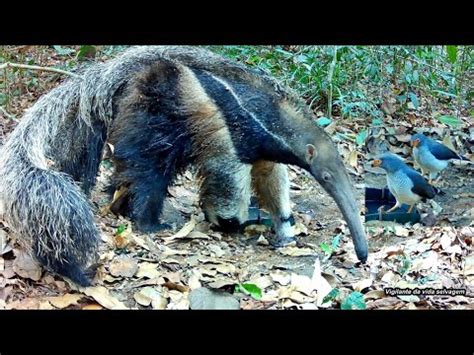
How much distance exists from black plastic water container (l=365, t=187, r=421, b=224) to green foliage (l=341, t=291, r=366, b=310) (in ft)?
1.19

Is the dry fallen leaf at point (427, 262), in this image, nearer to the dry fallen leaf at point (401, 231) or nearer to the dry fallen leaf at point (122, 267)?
the dry fallen leaf at point (401, 231)

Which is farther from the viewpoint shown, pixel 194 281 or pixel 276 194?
pixel 276 194

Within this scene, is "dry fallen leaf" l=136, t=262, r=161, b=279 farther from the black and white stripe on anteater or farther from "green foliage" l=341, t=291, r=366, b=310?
"green foliage" l=341, t=291, r=366, b=310

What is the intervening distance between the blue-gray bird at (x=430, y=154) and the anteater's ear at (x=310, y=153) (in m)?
0.44

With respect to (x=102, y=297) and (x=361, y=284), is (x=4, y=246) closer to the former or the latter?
(x=102, y=297)

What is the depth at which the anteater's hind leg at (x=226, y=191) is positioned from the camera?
11.3ft

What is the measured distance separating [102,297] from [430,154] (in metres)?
1.54

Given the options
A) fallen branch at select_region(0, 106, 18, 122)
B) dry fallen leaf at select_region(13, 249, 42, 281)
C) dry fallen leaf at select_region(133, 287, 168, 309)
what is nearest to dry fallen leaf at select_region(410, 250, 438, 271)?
dry fallen leaf at select_region(133, 287, 168, 309)

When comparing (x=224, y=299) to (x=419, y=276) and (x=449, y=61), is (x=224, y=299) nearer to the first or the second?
(x=419, y=276)

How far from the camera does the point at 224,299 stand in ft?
10.6

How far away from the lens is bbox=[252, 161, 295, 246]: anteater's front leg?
11.4 feet

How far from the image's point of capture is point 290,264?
3.33m

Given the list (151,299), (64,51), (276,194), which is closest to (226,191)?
(276,194)

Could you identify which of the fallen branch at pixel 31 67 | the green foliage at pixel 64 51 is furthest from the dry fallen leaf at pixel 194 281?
the green foliage at pixel 64 51
